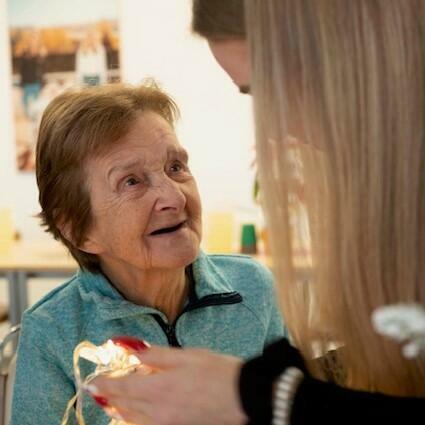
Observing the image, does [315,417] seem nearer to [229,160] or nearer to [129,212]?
Result: [129,212]

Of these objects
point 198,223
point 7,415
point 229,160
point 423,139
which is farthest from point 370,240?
point 229,160

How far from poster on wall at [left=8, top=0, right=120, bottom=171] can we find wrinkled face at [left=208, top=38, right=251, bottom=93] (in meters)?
4.09

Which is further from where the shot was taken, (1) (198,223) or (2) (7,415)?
(2) (7,415)

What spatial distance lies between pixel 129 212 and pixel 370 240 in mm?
653

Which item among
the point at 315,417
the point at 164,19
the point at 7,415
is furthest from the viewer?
the point at 164,19

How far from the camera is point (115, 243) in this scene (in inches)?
56.8

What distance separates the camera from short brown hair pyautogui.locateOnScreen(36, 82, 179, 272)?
4.63 feet

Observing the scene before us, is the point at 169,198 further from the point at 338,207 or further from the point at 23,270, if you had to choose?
the point at 23,270

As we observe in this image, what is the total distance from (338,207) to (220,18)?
281 mm

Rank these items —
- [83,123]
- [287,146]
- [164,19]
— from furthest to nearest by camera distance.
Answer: [164,19], [83,123], [287,146]

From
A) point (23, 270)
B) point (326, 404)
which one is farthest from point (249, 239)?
point (326, 404)

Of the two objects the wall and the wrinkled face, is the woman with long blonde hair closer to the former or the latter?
the wrinkled face

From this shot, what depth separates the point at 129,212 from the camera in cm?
143

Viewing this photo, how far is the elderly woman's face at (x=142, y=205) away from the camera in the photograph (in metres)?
1.42
